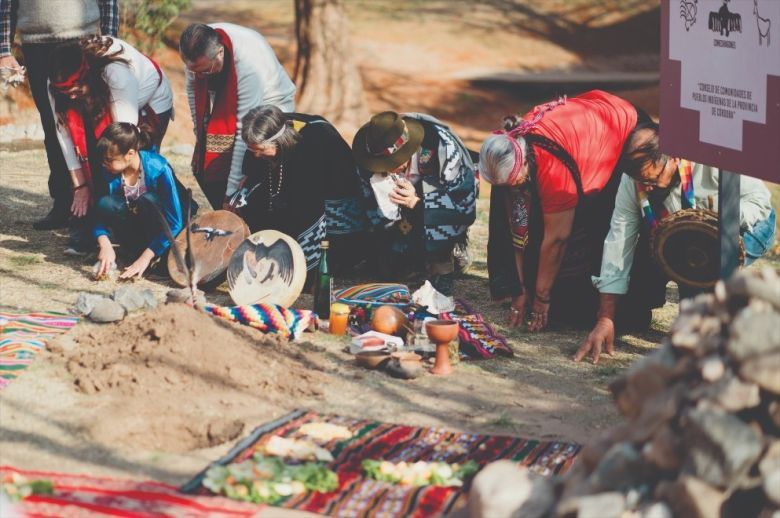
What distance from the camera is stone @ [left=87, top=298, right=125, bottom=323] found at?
229 inches

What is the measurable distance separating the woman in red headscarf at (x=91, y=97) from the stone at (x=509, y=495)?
4158mm

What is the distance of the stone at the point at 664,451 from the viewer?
3.31 m

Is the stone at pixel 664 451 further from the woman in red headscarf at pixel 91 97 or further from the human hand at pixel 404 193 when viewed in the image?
the woman in red headscarf at pixel 91 97

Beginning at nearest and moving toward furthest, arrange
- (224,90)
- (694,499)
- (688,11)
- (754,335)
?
1. (694,499)
2. (754,335)
3. (688,11)
4. (224,90)

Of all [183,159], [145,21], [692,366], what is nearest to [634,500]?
[692,366]

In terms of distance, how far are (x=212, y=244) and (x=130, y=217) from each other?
26.5 inches

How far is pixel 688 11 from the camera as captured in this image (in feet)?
15.8

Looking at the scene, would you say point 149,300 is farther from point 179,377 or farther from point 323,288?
point 179,377

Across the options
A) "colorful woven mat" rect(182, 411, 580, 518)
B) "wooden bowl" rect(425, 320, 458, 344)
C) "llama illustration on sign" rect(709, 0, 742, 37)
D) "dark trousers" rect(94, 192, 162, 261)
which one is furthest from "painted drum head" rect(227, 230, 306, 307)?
"llama illustration on sign" rect(709, 0, 742, 37)

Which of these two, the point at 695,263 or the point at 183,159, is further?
the point at 183,159

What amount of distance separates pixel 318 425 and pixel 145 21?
9981 millimetres

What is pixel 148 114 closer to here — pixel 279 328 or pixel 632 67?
pixel 279 328

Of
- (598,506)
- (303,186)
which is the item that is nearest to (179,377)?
(303,186)

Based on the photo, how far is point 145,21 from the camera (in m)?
13.6
